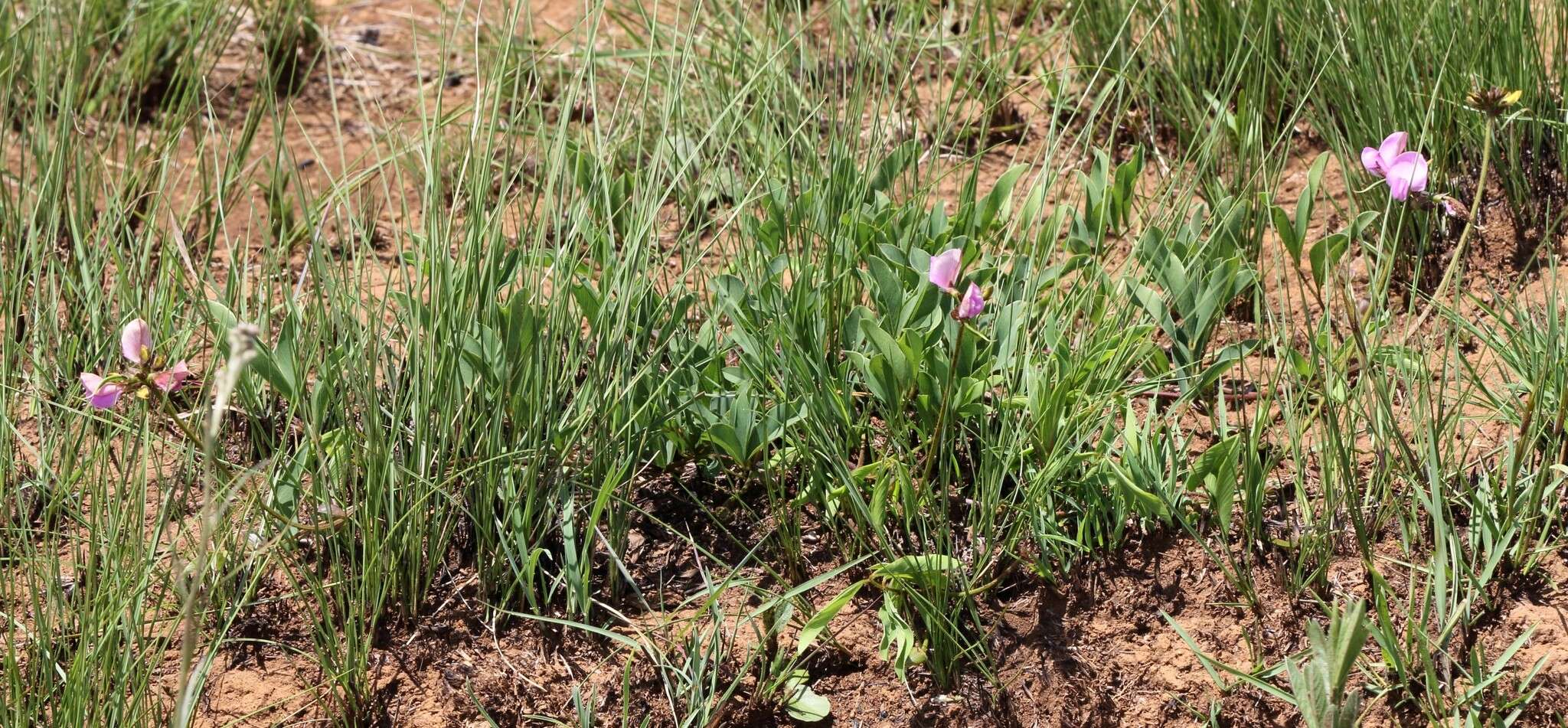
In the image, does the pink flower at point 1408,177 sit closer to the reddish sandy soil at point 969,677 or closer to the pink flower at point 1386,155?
the pink flower at point 1386,155

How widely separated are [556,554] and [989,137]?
1.33 m

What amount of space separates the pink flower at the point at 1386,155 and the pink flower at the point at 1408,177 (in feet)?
0.05

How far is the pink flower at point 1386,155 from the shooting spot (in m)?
1.74

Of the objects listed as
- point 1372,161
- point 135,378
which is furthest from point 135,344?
point 1372,161

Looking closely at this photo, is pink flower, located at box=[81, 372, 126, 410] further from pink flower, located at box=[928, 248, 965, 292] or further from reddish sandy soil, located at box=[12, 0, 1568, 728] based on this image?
pink flower, located at box=[928, 248, 965, 292]

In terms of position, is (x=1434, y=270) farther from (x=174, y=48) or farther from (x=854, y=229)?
(x=174, y=48)

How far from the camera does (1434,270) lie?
2.07m

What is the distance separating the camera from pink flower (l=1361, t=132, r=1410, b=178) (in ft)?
5.72

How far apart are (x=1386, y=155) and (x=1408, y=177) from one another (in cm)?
5

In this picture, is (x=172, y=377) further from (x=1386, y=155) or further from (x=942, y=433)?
(x=1386, y=155)

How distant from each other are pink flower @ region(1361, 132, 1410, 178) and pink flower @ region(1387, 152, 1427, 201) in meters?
0.02

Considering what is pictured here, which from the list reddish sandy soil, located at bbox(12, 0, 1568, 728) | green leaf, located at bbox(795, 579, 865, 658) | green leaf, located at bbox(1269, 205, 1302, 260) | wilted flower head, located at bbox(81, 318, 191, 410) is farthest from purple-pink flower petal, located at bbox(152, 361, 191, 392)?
green leaf, located at bbox(1269, 205, 1302, 260)

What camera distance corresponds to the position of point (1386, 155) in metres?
1.75

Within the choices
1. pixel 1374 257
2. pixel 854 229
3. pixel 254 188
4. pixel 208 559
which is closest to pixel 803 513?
pixel 854 229
